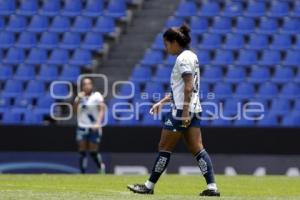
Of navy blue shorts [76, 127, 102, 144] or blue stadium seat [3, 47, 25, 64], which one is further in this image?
blue stadium seat [3, 47, 25, 64]

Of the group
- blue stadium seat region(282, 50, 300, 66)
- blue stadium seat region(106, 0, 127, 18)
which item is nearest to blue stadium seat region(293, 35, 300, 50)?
blue stadium seat region(282, 50, 300, 66)

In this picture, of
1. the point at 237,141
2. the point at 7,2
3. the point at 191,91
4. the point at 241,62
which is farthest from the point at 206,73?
the point at 191,91

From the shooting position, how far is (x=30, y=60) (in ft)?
82.2

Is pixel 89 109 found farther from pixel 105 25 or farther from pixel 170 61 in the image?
pixel 105 25

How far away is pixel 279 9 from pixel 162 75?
13.7 feet

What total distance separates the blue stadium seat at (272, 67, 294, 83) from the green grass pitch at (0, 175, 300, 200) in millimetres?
6091

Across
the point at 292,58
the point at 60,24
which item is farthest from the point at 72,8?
the point at 292,58

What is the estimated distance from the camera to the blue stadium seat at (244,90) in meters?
22.8

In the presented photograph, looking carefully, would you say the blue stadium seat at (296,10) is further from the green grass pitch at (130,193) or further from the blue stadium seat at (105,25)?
the green grass pitch at (130,193)

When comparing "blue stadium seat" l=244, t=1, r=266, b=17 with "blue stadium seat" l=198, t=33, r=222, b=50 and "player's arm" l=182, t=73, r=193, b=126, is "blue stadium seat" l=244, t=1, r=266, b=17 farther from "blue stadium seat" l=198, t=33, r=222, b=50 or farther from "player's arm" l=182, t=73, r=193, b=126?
"player's arm" l=182, t=73, r=193, b=126

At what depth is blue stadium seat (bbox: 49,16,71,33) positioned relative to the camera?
85.2ft

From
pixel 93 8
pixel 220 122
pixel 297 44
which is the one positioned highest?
pixel 93 8

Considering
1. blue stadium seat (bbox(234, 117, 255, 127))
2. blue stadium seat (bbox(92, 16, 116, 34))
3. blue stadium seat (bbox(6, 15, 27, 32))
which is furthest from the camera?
blue stadium seat (bbox(6, 15, 27, 32))

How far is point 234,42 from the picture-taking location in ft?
80.8
